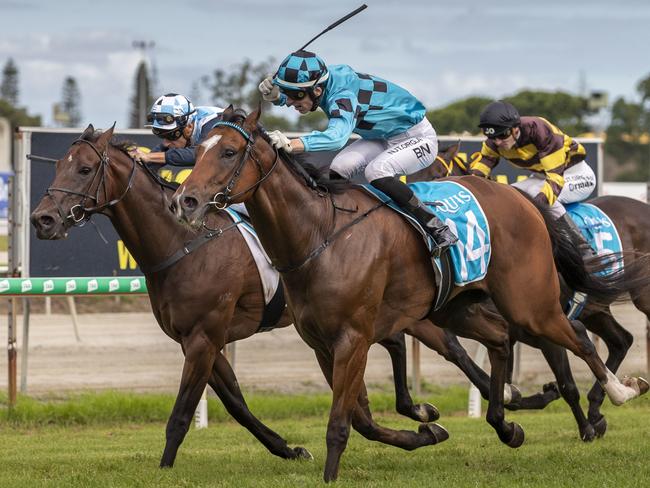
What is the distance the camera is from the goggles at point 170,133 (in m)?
7.45

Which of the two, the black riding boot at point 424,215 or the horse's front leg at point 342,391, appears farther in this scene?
the black riding boot at point 424,215

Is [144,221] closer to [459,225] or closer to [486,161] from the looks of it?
[459,225]

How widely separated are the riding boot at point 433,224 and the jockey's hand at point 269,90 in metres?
0.96

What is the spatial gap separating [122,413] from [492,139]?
4.01 m

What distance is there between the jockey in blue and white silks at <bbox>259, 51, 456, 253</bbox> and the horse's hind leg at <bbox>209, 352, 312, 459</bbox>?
4.76 ft

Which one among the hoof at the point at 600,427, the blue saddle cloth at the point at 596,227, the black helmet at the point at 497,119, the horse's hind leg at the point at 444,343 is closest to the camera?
the black helmet at the point at 497,119

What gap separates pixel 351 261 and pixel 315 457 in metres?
1.66

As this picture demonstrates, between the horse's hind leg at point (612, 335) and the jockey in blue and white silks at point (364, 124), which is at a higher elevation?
the jockey in blue and white silks at point (364, 124)

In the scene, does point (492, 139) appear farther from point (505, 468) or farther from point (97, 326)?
point (97, 326)

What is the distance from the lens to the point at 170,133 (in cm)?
748

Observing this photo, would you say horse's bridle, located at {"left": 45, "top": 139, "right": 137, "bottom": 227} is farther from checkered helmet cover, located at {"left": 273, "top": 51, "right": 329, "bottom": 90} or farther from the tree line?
the tree line

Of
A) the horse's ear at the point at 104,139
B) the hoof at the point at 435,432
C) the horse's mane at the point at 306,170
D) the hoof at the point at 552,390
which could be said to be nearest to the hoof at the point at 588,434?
the hoof at the point at 552,390

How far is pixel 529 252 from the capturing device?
23.1 feet

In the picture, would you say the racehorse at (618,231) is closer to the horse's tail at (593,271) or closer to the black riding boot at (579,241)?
the horse's tail at (593,271)
